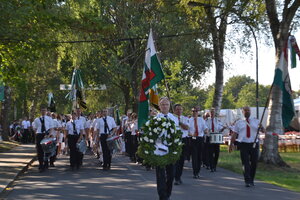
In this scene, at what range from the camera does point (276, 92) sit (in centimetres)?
1809

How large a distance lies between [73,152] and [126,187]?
4.87 metres

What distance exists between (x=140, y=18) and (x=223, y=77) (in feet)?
29.3

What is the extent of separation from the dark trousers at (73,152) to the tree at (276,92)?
6.29m

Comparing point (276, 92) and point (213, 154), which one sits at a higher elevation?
point (276, 92)

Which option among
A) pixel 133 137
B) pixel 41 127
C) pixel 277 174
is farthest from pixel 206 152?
pixel 41 127

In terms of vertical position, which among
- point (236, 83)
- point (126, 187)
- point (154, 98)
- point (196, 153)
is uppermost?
point (236, 83)

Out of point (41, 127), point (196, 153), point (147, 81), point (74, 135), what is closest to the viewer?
point (147, 81)

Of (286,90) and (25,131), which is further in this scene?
(25,131)

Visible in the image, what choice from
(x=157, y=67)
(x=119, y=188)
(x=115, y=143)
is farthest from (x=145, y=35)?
(x=119, y=188)

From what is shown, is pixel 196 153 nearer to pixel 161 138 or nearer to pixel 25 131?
pixel 161 138

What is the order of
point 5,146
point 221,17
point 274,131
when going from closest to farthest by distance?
point 274,131 → point 221,17 → point 5,146

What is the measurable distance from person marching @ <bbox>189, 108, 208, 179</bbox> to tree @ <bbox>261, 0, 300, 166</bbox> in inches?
158

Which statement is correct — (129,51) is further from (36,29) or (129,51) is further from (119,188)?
(119,188)

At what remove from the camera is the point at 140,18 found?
33.2m
